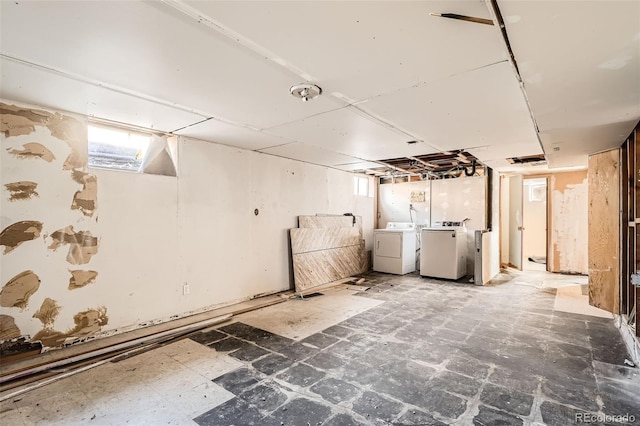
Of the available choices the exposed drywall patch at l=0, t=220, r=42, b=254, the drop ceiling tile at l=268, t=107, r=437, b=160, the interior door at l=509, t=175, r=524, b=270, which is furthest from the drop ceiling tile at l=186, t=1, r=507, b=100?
the interior door at l=509, t=175, r=524, b=270

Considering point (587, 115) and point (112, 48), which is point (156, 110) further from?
point (587, 115)

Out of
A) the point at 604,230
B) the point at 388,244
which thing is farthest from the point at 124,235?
the point at 604,230

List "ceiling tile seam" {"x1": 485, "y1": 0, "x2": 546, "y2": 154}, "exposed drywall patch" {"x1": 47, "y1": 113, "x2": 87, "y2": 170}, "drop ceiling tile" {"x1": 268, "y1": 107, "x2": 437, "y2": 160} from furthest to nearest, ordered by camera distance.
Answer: "drop ceiling tile" {"x1": 268, "y1": 107, "x2": 437, "y2": 160}, "exposed drywall patch" {"x1": 47, "y1": 113, "x2": 87, "y2": 170}, "ceiling tile seam" {"x1": 485, "y1": 0, "x2": 546, "y2": 154}

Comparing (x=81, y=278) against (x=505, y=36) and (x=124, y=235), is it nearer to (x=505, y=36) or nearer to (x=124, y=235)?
(x=124, y=235)

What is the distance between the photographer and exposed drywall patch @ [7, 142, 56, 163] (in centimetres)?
257

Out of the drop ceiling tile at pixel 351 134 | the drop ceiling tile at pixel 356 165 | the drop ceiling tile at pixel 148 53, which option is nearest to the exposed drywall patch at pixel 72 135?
the drop ceiling tile at pixel 148 53

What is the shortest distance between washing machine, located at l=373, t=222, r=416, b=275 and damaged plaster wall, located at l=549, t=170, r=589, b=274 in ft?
10.0

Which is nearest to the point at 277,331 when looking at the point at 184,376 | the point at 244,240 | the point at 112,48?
the point at 184,376

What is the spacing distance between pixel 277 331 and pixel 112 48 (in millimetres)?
2843

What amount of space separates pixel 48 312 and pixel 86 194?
1.13 metres

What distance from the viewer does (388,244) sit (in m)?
6.48

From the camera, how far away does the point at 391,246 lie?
645cm

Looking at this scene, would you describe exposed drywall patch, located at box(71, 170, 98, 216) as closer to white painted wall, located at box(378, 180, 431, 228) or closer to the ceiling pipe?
the ceiling pipe

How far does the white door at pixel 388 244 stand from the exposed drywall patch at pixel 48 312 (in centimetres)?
539
